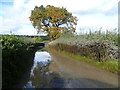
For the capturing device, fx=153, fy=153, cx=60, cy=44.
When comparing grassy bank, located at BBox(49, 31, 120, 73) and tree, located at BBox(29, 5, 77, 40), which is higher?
tree, located at BBox(29, 5, 77, 40)

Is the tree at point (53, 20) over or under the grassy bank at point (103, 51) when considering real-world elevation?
over

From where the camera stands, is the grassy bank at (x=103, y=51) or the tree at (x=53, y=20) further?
the tree at (x=53, y=20)

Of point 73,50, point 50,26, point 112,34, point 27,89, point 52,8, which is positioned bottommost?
point 27,89

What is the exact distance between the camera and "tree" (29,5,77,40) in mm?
36594

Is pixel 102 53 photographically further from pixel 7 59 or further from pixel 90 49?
pixel 7 59

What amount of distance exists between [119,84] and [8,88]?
3.96 meters

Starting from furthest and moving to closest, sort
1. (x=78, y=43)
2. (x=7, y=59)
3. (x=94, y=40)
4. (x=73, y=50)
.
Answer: (x=73, y=50)
(x=78, y=43)
(x=94, y=40)
(x=7, y=59)

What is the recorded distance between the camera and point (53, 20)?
120 feet

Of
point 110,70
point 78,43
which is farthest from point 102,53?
point 78,43

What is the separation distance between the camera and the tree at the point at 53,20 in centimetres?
3659

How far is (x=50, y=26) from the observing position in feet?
132

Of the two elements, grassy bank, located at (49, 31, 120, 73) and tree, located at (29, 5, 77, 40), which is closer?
grassy bank, located at (49, 31, 120, 73)

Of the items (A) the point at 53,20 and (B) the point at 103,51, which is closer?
(B) the point at 103,51

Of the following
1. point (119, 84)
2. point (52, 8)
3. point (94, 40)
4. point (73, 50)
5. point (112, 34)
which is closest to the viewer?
point (119, 84)
